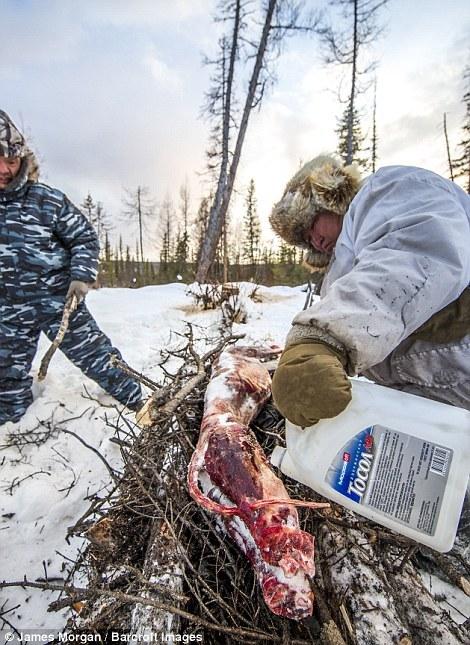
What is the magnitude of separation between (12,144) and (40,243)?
0.73 metres

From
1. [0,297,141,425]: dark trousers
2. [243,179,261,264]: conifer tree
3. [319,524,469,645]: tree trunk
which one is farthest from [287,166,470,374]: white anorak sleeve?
[243,179,261,264]: conifer tree

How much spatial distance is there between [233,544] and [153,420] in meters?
0.71

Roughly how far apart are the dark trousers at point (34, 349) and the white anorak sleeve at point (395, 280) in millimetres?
2337

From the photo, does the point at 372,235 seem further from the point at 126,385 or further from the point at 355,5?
the point at 355,5

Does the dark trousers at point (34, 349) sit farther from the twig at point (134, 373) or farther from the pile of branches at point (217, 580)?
the pile of branches at point (217, 580)

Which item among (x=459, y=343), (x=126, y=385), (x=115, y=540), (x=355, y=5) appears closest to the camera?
(x=459, y=343)

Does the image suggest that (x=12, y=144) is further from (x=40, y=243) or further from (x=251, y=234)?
(x=251, y=234)

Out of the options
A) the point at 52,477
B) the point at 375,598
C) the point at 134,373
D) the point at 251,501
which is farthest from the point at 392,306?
the point at 52,477

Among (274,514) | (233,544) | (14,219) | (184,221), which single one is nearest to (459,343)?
(274,514)

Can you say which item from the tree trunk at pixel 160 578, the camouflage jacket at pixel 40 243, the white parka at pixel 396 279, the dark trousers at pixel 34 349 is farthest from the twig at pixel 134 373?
the white parka at pixel 396 279

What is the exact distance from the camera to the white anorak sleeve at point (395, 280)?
38.2 inches

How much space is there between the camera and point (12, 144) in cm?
259

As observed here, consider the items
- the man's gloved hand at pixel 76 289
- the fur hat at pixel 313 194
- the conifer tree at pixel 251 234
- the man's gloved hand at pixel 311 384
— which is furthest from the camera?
the conifer tree at pixel 251 234

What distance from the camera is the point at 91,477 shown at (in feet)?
7.45
